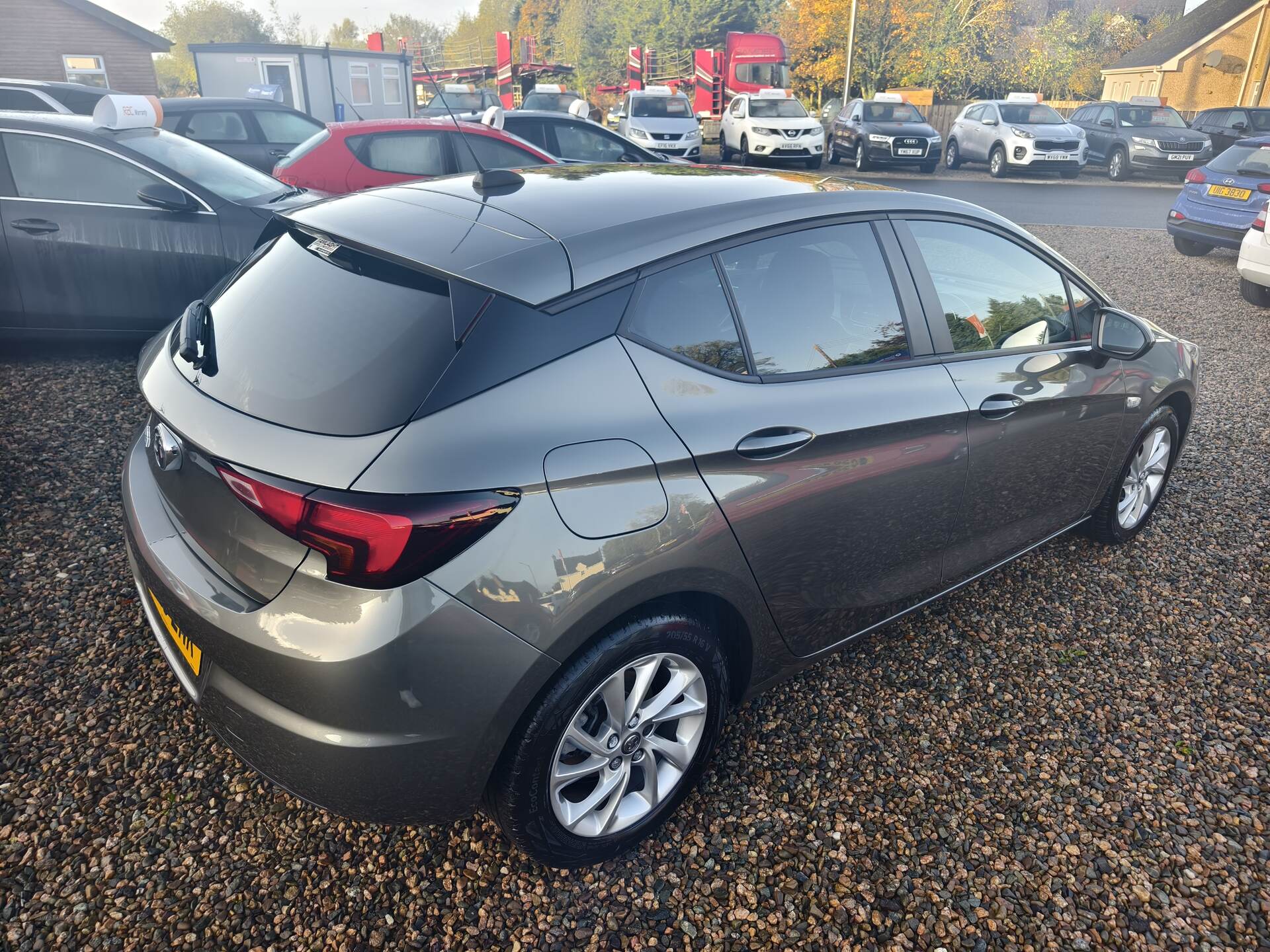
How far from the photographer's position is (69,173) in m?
5.73

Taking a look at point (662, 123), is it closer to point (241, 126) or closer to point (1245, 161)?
point (241, 126)

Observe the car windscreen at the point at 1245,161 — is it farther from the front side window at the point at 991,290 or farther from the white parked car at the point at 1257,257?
the front side window at the point at 991,290

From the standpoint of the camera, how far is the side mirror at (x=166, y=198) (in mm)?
5703

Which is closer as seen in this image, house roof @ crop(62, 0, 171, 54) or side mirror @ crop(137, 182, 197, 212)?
side mirror @ crop(137, 182, 197, 212)

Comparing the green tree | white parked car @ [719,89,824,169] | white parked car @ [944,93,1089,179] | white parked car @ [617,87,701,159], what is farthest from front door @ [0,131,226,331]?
the green tree

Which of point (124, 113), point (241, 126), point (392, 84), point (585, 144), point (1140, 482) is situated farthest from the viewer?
point (392, 84)

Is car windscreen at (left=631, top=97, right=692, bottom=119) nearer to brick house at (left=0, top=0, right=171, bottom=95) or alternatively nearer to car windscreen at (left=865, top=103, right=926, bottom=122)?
car windscreen at (left=865, top=103, right=926, bottom=122)

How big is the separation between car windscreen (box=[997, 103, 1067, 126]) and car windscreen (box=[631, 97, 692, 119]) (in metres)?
7.86

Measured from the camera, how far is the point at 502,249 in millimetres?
2109

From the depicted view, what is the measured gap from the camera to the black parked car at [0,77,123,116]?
10.9 m

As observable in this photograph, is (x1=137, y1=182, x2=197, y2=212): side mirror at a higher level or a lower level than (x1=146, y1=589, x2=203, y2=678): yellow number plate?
higher

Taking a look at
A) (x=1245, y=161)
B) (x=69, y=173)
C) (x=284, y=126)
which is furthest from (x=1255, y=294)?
(x=284, y=126)

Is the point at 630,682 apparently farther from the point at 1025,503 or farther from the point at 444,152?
the point at 444,152

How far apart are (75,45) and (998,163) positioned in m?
30.8
